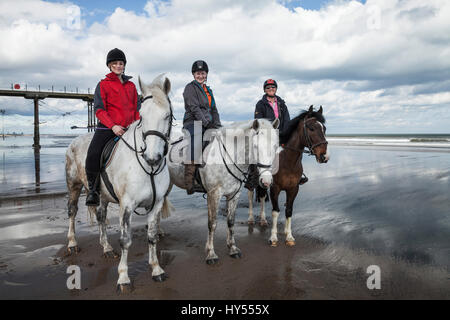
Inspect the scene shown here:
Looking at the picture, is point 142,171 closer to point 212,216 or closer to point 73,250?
point 212,216

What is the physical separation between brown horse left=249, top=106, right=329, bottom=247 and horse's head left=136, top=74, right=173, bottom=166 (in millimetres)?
2972

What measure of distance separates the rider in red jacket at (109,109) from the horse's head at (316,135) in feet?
11.5

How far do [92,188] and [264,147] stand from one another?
9.67ft

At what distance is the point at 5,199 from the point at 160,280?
7694mm

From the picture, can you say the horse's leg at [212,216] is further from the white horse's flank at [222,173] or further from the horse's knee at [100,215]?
the horse's knee at [100,215]

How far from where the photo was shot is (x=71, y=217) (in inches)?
200

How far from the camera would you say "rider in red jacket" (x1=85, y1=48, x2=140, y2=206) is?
13.3 ft

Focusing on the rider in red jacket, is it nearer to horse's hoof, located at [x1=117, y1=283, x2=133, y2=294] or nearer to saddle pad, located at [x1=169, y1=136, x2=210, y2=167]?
saddle pad, located at [x1=169, y1=136, x2=210, y2=167]

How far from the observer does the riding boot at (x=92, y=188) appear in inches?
162

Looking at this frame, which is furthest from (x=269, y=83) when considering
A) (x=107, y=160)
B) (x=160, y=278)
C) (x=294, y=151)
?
(x=160, y=278)

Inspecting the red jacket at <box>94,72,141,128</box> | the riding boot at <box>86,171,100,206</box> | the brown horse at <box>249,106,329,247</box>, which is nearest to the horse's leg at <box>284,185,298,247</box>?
the brown horse at <box>249,106,329,247</box>
